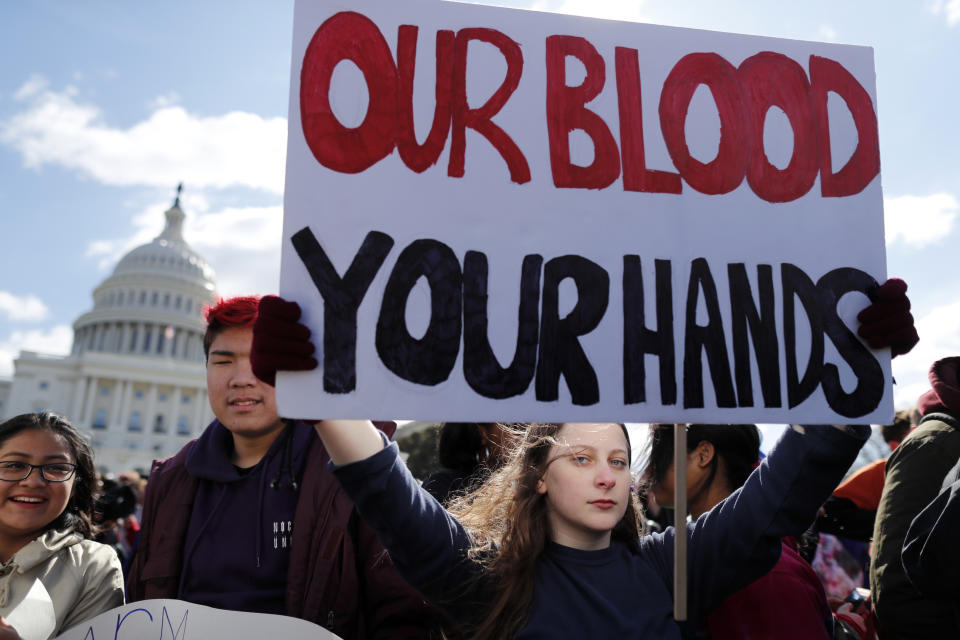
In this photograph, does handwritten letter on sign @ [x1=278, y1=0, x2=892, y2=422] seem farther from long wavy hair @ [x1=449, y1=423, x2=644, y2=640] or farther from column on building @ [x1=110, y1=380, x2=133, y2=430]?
column on building @ [x1=110, y1=380, x2=133, y2=430]

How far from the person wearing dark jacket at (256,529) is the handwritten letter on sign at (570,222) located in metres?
0.76

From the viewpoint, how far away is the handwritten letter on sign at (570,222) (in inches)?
61.6

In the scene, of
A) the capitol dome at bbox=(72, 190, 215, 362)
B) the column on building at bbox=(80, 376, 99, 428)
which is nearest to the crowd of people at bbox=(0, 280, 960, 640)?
the column on building at bbox=(80, 376, 99, 428)

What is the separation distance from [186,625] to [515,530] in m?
0.72

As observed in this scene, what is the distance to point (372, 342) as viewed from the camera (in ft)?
5.06

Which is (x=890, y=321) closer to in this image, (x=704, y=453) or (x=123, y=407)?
(x=704, y=453)

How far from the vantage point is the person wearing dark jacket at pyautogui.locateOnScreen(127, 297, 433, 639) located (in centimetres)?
209

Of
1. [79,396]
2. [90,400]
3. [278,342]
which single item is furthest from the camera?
[79,396]

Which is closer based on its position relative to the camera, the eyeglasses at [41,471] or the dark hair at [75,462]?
the eyeglasses at [41,471]

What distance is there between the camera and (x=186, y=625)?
158 cm

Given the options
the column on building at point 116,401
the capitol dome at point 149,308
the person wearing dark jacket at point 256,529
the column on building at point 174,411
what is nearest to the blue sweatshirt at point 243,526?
the person wearing dark jacket at point 256,529

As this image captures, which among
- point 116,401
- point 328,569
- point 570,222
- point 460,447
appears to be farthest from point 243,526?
point 116,401

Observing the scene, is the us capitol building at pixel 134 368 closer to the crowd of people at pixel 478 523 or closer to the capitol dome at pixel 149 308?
the capitol dome at pixel 149 308

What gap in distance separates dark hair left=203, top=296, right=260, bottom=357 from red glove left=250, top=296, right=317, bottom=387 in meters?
0.85
